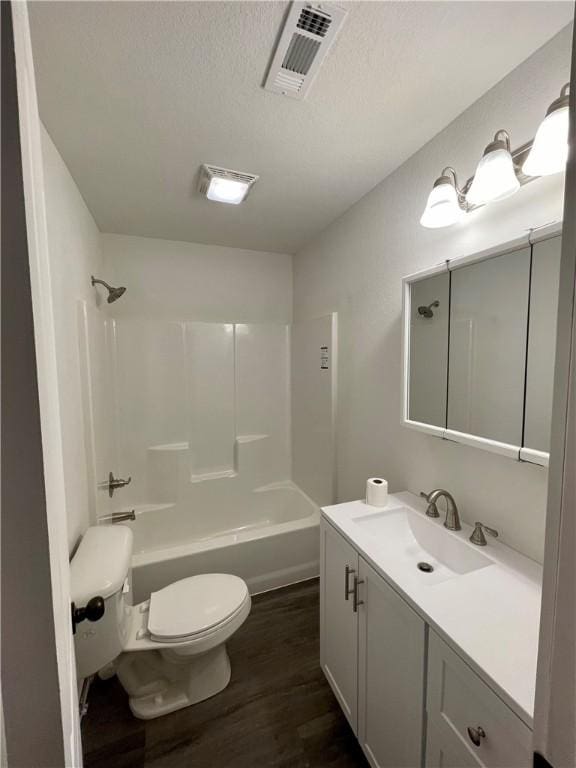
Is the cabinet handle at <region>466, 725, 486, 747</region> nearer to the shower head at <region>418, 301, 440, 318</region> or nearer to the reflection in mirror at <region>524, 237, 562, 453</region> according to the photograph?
the reflection in mirror at <region>524, 237, 562, 453</region>

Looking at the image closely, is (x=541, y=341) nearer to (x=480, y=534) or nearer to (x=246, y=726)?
(x=480, y=534)

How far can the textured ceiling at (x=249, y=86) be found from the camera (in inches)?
33.4

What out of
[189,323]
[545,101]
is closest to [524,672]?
[545,101]

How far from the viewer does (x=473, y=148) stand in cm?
117

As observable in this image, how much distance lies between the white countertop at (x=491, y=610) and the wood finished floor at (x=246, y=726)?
86 cm

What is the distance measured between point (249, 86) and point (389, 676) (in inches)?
78.0

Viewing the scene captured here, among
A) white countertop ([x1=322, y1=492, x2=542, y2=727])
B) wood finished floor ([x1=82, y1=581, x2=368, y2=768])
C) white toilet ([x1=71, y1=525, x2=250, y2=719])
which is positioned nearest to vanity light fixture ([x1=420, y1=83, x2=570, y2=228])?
white countertop ([x1=322, y1=492, x2=542, y2=727])

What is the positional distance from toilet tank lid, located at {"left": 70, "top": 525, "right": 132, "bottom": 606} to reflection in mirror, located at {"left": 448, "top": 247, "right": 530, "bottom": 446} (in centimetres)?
143

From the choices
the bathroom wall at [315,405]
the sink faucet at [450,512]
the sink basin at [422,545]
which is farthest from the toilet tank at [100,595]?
the bathroom wall at [315,405]

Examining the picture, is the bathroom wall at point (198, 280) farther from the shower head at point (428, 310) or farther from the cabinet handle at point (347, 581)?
the cabinet handle at point (347, 581)

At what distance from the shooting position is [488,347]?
3.70ft

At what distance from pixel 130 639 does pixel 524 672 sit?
1391 mm

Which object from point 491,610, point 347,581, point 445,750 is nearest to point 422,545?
point 347,581

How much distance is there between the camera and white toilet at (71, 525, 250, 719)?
1.15 m
